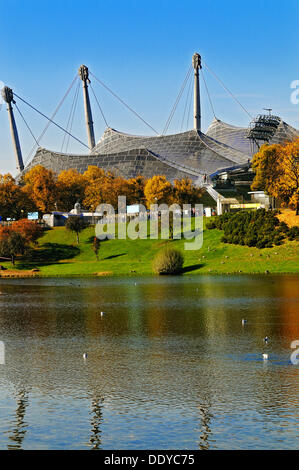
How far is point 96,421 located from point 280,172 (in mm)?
90363

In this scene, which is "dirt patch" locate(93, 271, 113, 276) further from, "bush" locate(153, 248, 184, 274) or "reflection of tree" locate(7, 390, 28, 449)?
"reflection of tree" locate(7, 390, 28, 449)

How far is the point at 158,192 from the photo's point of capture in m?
143

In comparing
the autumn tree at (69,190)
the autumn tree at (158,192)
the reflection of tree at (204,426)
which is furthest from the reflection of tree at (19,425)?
the autumn tree at (69,190)

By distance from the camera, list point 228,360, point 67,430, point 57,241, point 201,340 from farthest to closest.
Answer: point 57,241 → point 201,340 → point 228,360 → point 67,430

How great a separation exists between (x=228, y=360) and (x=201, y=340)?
230 inches

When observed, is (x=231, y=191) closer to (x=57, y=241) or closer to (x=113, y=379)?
(x=57, y=241)

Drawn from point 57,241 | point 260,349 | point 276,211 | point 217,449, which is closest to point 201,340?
point 260,349

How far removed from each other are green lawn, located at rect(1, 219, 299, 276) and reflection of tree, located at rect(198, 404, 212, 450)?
6351 centimetres

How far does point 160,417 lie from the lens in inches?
882

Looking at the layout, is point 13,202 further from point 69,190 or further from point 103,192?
point 103,192

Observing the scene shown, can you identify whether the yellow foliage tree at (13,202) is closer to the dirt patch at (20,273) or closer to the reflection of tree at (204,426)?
the dirt patch at (20,273)

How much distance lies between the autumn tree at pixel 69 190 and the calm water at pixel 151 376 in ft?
324
